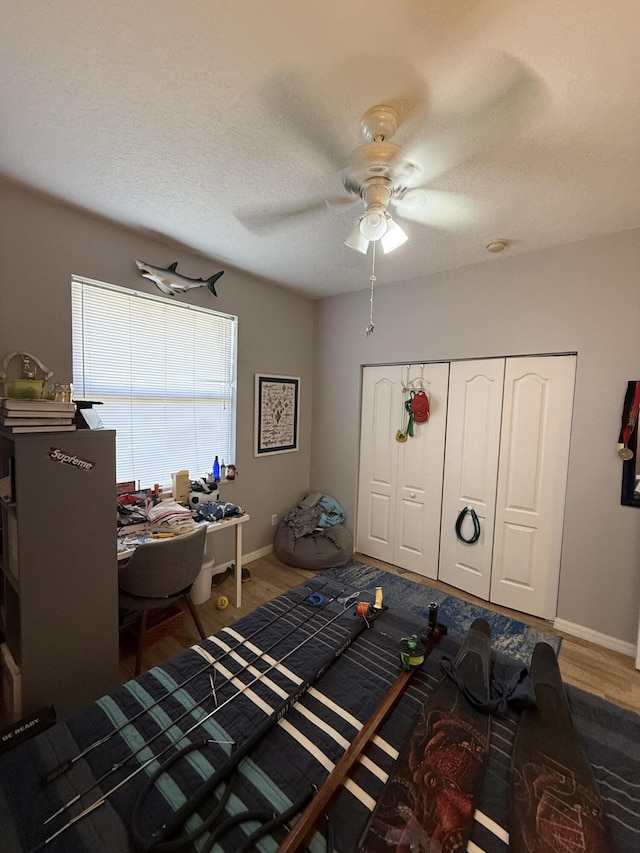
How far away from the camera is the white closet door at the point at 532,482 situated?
254 cm

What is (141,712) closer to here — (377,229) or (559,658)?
(377,229)

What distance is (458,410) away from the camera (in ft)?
9.87

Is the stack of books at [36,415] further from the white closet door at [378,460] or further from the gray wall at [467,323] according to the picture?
the white closet door at [378,460]

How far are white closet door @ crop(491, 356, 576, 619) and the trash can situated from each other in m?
2.28

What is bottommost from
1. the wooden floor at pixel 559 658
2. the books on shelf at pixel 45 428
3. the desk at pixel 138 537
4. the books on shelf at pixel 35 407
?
the wooden floor at pixel 559 658

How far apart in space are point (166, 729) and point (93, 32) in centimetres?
222

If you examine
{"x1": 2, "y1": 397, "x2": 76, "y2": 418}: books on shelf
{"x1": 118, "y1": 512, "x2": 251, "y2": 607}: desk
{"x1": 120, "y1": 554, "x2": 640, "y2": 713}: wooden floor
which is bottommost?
{"x1": 120, "y1": 554, "x2": 640, "y2": 713}: wooden floor

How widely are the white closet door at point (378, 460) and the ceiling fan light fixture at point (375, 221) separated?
1.91 metres

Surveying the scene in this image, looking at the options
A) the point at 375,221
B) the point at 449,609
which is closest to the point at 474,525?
the point at 449,609

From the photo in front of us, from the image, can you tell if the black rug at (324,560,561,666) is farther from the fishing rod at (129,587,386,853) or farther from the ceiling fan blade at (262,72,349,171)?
the ceiling fan blade at (262,72,349,171)

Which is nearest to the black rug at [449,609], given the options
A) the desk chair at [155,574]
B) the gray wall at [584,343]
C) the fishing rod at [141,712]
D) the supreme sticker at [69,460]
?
the gray wall at [584,343]

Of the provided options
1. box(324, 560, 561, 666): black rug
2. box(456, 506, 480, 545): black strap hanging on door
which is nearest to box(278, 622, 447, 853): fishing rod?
box(324, 560, 561, 666): black rug

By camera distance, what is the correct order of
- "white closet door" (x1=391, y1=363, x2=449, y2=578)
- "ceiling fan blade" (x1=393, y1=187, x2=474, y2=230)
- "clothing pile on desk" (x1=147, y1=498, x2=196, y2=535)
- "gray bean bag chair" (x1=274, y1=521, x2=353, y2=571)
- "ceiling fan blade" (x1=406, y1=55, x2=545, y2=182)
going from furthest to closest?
1. "gray bean bag chair" (x1=274, y1=521, x2=353, y2=571)
2. "white closet door" (x1=391, y1=363, x2=449, y2=578)
3. "clothing pile on desk" (x1=147, y1=498, x2=196, y2=535)
4. "ceiling fan blade" (x1=393, y1=187, x2=474, y2=230)
5. "ceiling fan blade" (x1=406, y1=55, x2=545, y2=182)

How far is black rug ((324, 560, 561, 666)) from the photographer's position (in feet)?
7.86
